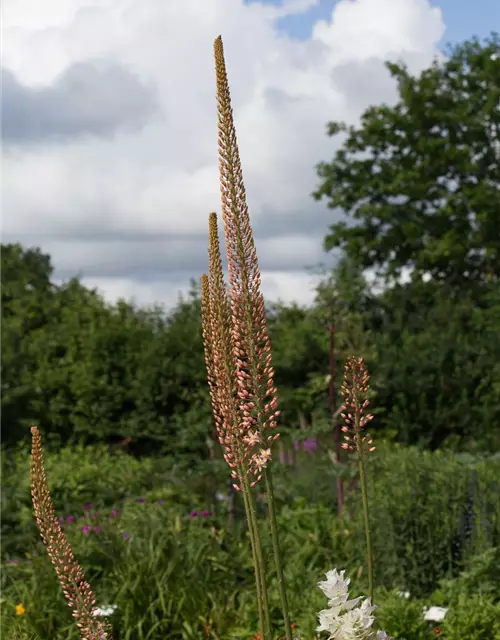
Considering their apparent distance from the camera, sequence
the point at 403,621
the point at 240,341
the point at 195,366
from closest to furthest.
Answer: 1. the point at 240,341
2. the point at 403,621
3. the point at 195,366

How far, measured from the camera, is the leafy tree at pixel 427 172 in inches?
858

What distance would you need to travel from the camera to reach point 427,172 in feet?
73.8

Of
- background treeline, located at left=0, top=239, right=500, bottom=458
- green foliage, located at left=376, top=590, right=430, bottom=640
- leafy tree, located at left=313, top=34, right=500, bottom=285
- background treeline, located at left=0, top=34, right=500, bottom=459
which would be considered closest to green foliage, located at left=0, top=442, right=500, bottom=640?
green foliage, located at left=376, top=590, right=430, bottom=640

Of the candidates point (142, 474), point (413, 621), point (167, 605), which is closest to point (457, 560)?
point (413, 621)

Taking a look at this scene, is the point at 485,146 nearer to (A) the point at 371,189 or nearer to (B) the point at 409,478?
(A) the point at 371,189

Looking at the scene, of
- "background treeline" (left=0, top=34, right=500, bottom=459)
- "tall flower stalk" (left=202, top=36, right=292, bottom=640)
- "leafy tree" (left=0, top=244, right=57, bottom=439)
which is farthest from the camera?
"leafy tree" (left=0, top=244, right=57, bottom=439)

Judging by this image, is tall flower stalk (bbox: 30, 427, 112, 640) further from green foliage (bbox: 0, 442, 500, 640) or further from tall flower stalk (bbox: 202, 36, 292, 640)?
green foliage (bbox: 0, 442, 500, 640)

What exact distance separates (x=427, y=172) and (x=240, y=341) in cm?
2080

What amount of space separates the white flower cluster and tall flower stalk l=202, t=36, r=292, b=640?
268mm

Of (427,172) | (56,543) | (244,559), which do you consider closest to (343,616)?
(56,543)

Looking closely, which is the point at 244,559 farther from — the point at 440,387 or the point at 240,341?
the point at 440,387

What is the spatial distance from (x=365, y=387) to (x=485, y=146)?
21087 mm

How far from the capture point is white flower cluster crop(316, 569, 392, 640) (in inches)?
107

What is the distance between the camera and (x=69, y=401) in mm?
11602
